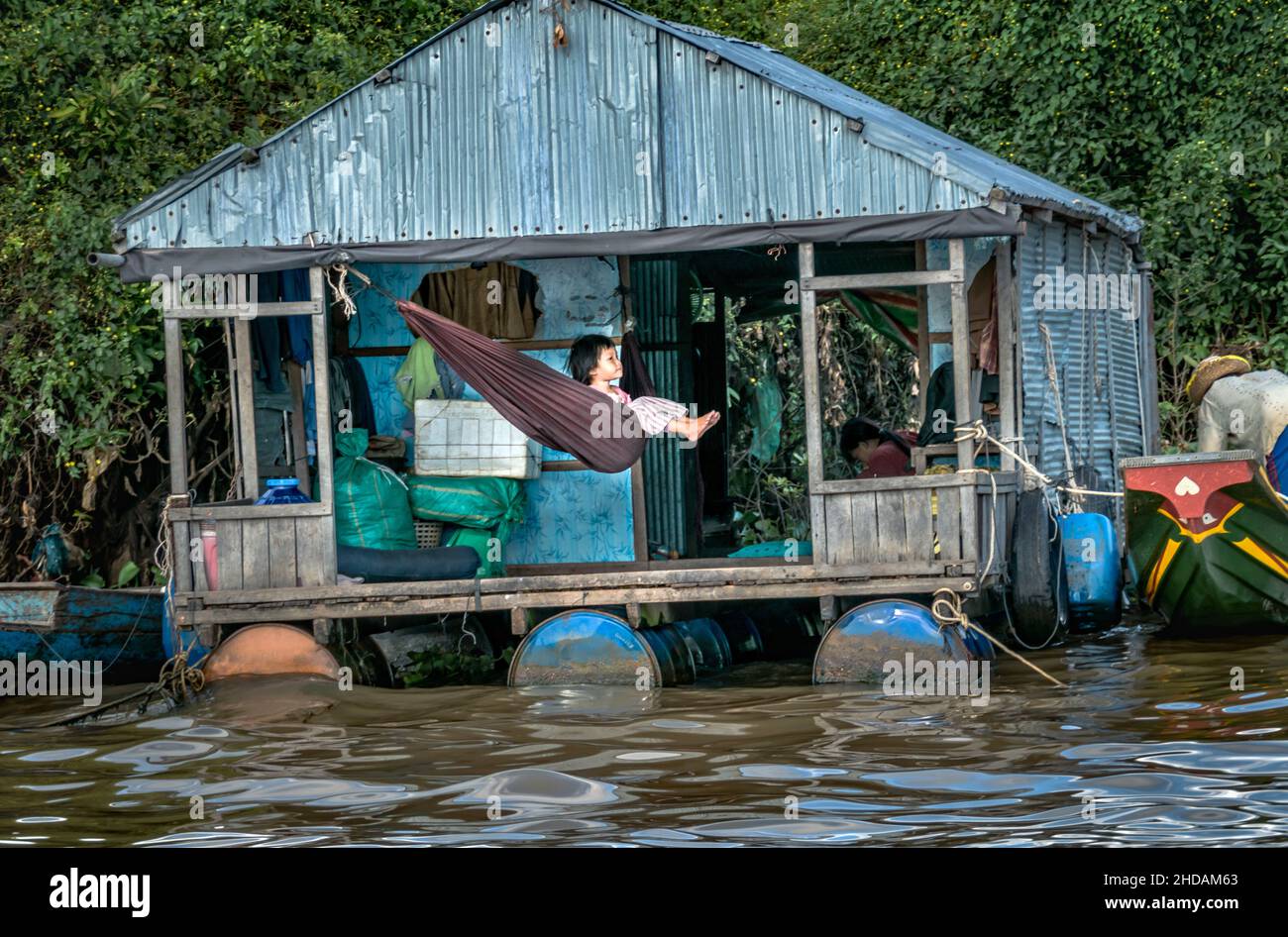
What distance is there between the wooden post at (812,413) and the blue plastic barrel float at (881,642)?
0.44m

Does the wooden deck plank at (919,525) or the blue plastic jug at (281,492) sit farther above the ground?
the blue plastic jug at (281,492)

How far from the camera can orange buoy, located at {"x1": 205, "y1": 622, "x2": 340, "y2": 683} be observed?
10.4 meters

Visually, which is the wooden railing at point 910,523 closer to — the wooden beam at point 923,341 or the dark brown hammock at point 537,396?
the dark brown hammock at point 537,396

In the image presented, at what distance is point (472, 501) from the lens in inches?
448

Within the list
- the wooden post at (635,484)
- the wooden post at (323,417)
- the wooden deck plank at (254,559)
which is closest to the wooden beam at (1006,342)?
the wooden post at (635,484)

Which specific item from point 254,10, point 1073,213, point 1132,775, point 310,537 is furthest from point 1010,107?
point 1132,775

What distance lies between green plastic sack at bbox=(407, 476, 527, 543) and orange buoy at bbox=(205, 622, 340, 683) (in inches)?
55.4

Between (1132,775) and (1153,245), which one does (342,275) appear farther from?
(1153,245)

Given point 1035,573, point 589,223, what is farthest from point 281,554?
point 1035,573

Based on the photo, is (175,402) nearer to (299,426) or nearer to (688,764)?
(299,426)

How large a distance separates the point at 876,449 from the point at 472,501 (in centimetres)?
294

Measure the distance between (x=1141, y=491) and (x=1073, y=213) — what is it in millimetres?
2129

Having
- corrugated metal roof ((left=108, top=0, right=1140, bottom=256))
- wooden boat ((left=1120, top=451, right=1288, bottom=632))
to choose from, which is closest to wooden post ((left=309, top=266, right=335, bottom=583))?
corrugated metal roof ((left=108, top=0, right=1140, bottom=256))

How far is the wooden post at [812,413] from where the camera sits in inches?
396
